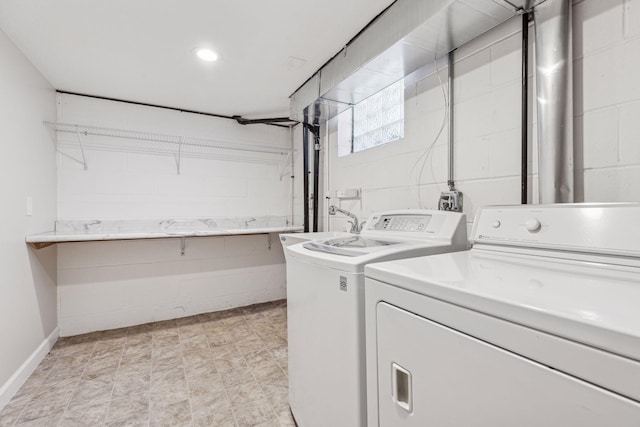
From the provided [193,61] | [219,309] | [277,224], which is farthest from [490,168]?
[219,309]

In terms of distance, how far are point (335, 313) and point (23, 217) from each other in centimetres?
228

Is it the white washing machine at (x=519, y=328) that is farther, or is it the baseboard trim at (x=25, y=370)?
the baseboard trim at (x=25, y=370)

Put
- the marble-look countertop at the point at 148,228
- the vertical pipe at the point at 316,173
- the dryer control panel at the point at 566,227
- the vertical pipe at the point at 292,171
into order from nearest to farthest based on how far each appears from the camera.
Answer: the dryer control panel at the point at 566,227, the marble-look countertop at the point at 148,228, the vertical pipe at the point at 316,173, the vertical pipe at the point at 292,171

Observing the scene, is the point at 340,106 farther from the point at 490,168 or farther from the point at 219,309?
the point at 219,309

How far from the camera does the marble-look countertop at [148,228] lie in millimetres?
2186

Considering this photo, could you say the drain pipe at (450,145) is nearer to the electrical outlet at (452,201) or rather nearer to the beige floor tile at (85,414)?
the electrical outlet at (452,201)

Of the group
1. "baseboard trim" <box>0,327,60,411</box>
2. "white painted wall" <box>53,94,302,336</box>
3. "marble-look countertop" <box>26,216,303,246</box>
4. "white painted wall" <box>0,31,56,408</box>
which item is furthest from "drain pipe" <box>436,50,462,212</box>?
"baseboard trim" <box>0,327,60,411</box>

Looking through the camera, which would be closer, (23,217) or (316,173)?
(23,217)

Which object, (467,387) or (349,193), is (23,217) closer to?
(349,193)

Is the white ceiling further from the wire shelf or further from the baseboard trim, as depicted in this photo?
the baseboard trim

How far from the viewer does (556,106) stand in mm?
1129

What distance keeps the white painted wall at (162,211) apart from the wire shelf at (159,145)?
0.03m

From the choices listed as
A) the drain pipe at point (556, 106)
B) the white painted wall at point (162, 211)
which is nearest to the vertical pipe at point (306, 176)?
the white painted wall at point (162, 211)

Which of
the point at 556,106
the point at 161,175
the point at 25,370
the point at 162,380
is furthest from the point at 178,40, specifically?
the point at 25,370
